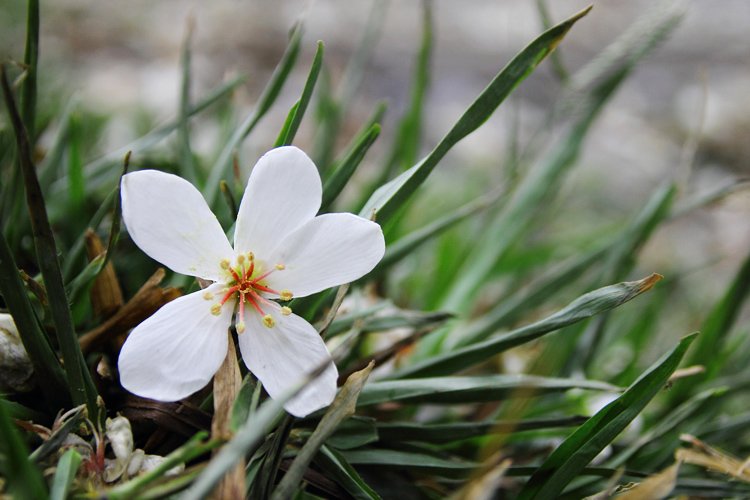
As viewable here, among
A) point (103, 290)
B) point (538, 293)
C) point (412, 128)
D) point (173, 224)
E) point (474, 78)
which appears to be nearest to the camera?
point (173, 224)

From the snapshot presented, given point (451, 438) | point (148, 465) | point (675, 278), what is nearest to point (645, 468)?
point (451, 438)

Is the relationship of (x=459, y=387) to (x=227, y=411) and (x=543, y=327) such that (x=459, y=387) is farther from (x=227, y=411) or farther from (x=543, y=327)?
(x=227, y=411)

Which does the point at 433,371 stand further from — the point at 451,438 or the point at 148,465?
the point at 148,465

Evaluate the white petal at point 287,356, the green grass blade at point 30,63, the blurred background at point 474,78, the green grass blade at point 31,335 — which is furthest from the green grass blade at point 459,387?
the blurred background at point 474,78

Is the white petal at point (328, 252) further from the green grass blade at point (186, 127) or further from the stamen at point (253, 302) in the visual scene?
the green grass blade at point (186, 127)

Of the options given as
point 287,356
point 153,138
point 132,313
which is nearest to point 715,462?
point 287,356

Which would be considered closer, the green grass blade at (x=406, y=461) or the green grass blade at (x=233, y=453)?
the green grass blade at (x=233, y=453)
